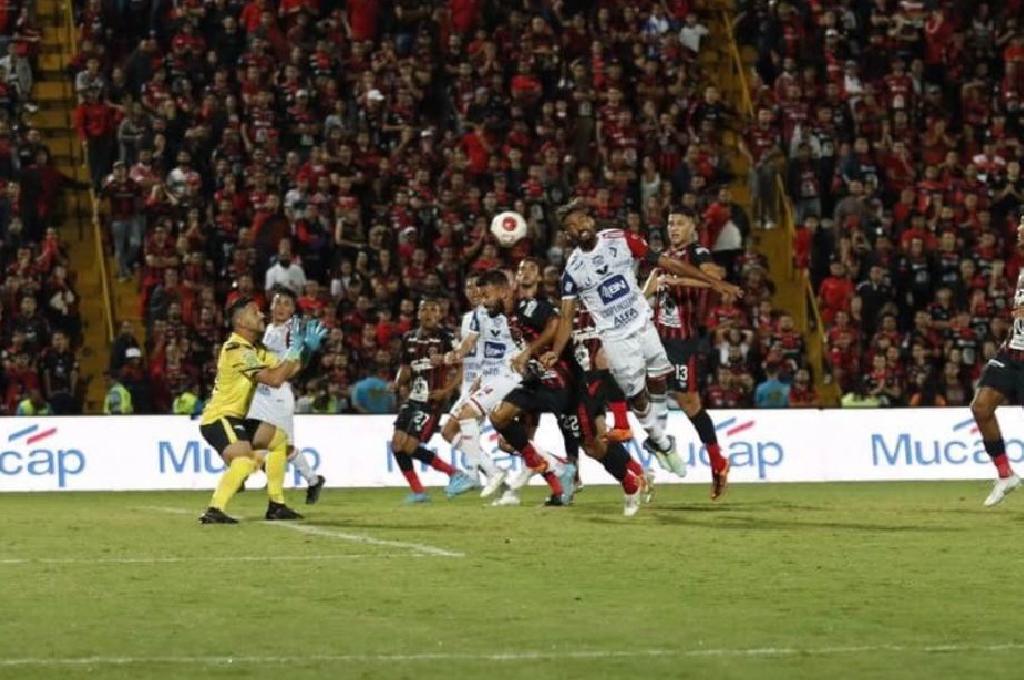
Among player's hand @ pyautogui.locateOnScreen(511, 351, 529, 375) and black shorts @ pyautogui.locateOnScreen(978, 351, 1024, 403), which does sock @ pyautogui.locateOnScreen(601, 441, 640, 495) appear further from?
black shorts @ pyautogui.locateOnScreen(978, 351, 1024, 403)

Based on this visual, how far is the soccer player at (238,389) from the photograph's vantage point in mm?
15938

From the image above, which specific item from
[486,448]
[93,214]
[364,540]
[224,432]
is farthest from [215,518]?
[93,214]

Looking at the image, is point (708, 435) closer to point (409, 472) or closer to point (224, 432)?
point (409, 472)

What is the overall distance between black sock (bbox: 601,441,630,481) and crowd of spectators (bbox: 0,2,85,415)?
9775 millimetres

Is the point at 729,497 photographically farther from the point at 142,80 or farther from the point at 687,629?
the point at 142,80

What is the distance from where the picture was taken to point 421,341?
2002cm

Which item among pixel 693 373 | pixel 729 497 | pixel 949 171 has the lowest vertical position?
pixel 729 497

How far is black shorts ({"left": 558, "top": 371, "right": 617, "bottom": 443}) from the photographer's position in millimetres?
16859

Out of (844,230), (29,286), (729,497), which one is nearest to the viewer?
(729,497)

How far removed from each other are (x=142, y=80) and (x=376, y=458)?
25.7ft

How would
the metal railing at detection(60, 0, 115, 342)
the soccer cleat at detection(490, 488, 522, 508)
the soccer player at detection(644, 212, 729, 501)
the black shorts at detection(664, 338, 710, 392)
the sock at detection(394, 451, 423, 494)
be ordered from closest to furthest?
the soccer player at detection(644, 212, 729, 501)
the black shorts at detection(664, 338, 710, 392)
the soccer cleat at detection(490, 488, 522, 508)
the sock at detection(394, 451, 423, 494)
the metal railing at detection(60, 0, 115, 342)

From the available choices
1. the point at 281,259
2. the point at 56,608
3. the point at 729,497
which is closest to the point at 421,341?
the point at 729,497

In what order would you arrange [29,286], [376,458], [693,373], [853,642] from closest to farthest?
1. [853,642]
2. [693,373]
3. [376,458]
4. [29,286]

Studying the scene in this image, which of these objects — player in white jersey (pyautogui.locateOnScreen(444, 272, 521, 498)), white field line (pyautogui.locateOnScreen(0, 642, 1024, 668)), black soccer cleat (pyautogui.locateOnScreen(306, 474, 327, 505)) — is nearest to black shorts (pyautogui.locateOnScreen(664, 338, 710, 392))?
player in white jersey (pyautogui.locateOnScreen(444, 272, 521, 498))
